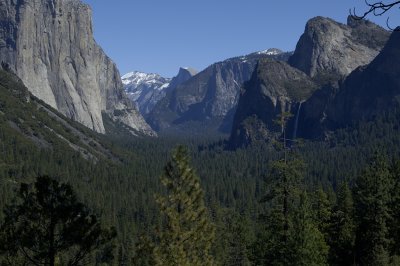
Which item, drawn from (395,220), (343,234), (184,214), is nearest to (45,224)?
(184,214)

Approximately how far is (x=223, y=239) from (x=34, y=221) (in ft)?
185

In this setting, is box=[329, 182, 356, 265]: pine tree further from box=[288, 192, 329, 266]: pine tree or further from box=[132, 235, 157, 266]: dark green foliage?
box=[132, 235, 157, 266]: dark green foliage

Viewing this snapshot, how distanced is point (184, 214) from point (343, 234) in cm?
2946

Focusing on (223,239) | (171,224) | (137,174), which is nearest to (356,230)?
(223,239)

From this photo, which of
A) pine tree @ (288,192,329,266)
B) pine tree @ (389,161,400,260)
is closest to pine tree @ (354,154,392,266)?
pine tree @ (389,161,400,260)

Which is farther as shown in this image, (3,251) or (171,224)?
(171,224)

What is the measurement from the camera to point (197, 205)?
2889cm

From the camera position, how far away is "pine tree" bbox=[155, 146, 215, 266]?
2816cm

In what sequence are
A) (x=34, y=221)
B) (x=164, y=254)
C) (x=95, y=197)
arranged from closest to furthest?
1. (x=34, y=221)
2. (x=164, y=254)
3. (x=95, y=197)

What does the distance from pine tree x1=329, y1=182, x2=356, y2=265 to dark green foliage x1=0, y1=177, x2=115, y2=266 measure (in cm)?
3506

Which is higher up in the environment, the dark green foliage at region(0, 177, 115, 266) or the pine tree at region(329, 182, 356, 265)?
the dark green foliage at region(0, 177, 115, 266)

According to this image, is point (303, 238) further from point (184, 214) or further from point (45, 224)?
point (45, 224)

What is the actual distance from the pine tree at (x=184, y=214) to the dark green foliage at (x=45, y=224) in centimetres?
581

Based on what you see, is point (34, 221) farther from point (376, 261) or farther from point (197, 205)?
point (376, 261)
